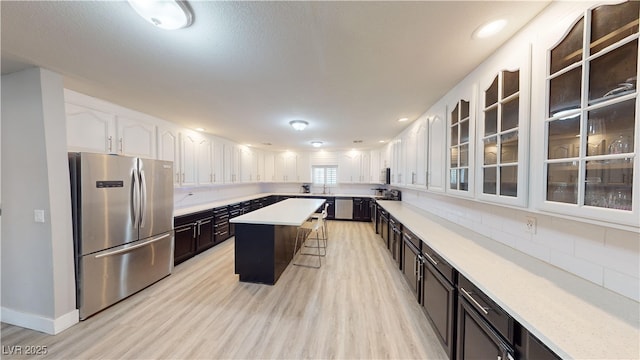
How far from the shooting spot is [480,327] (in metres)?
1.24

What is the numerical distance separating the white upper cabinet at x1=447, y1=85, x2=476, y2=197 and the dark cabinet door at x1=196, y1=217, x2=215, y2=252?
4.01 meters

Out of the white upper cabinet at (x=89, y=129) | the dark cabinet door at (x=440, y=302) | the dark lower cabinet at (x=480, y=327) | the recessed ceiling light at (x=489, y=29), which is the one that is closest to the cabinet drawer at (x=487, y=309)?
the dark lower cabinet at (x=480, y=327)

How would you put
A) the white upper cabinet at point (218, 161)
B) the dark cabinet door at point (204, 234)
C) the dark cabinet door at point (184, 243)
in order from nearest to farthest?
1. the dark cabinet door at point (184, 243)
2. the dark cabinet door at point (204, 234)
3. the white upper cabinet at point (218, 161)

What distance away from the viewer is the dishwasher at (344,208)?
6881mm

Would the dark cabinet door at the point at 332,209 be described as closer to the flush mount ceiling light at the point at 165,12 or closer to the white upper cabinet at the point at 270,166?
the white upper cabinet at the point at 270,166

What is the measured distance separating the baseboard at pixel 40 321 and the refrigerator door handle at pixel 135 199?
3.10 ft

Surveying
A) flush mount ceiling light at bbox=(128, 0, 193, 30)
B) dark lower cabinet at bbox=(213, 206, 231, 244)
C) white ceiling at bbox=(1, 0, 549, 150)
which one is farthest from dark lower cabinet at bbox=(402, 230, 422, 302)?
dark lower cabinet at bbox=(213, 206, 231, 244)

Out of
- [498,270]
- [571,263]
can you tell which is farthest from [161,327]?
[571,263]

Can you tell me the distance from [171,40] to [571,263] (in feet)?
9.62

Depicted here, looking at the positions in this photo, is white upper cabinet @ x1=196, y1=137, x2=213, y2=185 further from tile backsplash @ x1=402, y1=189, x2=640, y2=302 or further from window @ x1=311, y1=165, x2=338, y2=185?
tile backsplash @ x1=402, y1=189, x2=640, y2=302

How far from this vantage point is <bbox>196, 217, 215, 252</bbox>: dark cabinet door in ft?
12.8

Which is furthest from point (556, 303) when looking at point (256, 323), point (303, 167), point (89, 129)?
point (303, 167)

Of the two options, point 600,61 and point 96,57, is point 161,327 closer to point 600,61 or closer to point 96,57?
point 96,57

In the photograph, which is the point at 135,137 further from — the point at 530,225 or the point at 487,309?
the point at 530,225
